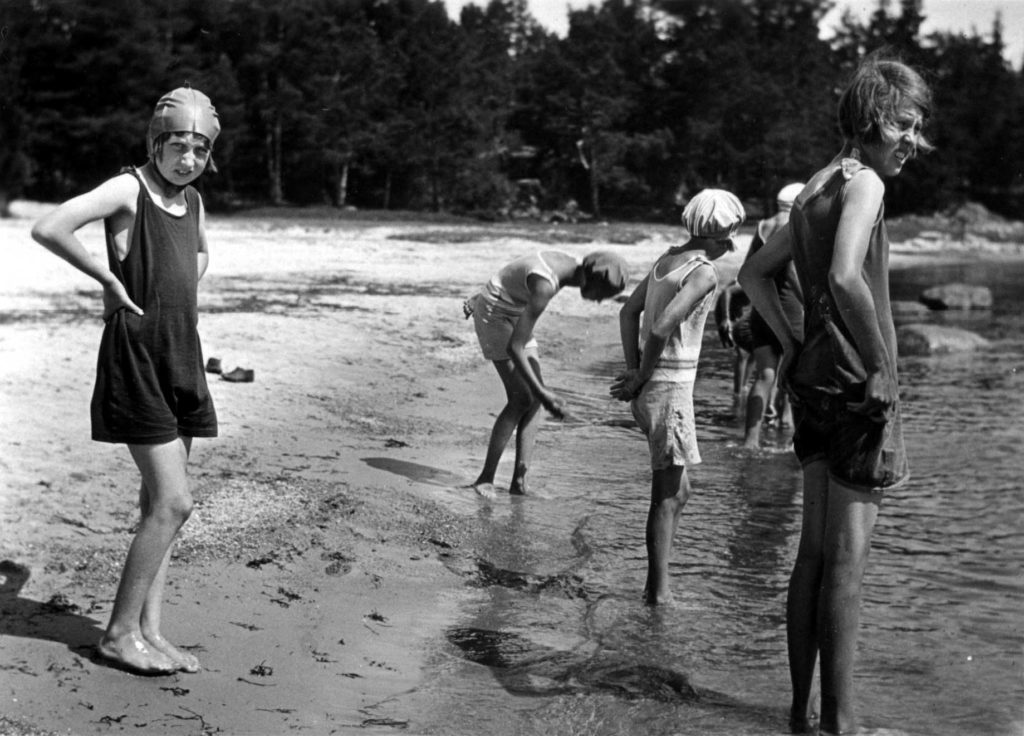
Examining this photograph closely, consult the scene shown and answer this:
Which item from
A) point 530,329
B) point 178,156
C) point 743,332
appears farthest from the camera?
point 743,332

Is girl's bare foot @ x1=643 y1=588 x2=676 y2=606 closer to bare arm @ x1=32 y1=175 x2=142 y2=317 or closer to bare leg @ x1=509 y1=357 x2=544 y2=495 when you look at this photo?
bare leg @ x1=509 y1=357 x2=544 y2=495

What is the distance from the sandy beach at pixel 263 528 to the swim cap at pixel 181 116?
5.47ft

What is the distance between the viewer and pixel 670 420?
4.88 meters

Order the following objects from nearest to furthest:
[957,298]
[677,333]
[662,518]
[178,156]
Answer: [178,156] < [677,333] < [662,518] < [957,298]

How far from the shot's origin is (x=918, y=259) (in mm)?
45938

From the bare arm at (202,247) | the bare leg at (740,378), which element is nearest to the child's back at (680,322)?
the bare arm at (202,247)

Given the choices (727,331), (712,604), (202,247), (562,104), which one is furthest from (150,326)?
(562,104)

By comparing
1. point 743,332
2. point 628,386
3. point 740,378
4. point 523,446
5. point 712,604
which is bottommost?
point 712,604

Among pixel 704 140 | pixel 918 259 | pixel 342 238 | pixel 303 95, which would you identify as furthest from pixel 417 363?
pixel 704 140

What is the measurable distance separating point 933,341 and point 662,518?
13.5 m

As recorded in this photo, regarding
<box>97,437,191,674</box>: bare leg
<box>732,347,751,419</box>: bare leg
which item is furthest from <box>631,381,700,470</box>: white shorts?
<box>732,347,751,419</box>: bare leg

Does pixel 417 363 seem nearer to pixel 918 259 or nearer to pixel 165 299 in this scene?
pixel 165 299

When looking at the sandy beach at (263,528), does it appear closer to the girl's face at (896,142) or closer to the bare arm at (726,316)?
the bare arm at (726,316)

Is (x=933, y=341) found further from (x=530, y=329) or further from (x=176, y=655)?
(x=176, y=655)
